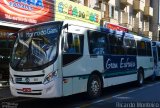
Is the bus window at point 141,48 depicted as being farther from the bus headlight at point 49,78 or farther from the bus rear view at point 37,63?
the bus headlight at point 49,78

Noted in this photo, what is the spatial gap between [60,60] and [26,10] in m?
8.13

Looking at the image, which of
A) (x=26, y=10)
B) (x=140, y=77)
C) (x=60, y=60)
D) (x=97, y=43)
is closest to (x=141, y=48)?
(x=140, y=77)

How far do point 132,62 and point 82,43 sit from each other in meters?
5.35

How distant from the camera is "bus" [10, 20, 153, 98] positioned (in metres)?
11.2

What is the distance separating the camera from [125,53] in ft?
54.6

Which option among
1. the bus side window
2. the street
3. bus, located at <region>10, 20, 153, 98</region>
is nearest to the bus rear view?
bus, located at <region>10, 20, 153, 98</region>

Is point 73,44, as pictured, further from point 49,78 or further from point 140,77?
point 140,77

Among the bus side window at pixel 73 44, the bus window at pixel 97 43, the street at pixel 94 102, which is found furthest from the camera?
the bus window at pixel 97 43

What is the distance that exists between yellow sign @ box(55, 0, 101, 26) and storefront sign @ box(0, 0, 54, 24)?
992 millimetres

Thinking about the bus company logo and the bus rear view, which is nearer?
the bus rear view

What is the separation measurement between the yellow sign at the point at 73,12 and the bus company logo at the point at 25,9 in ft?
4.83

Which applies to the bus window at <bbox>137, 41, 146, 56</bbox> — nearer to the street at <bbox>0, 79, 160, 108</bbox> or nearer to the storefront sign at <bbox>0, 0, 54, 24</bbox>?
the street at <bbox>0, 79, 160, 108</bbox>

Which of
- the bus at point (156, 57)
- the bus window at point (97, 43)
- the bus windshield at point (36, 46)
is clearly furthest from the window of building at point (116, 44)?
the bus at point (156, 57)

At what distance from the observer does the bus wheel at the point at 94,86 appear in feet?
43.2
